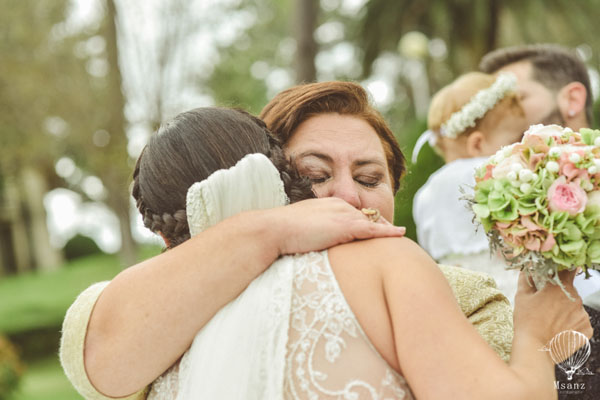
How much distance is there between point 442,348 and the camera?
1.69 m

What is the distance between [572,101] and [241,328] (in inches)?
127

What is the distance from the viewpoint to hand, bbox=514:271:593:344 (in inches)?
76.5

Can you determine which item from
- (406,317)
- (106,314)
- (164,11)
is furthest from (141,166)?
(164,11)

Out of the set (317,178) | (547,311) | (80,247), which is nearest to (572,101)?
(317,178)

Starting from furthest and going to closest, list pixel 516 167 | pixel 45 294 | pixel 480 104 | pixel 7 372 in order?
pixel 45 294
pixel 7 372
pixel 480 104
pixel 516 167

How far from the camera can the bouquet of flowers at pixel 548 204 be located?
197 centimetres

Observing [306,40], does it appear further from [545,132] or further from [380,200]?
[545,132]

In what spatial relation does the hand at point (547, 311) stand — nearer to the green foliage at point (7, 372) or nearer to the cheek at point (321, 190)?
the cheek at point (321, 190)

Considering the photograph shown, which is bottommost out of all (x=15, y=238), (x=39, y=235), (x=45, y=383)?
(x=15, y=238)

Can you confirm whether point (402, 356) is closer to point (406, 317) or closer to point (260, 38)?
point (406, 317)

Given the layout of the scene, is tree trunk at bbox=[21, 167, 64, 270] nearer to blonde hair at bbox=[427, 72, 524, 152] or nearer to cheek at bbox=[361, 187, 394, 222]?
blonde hair at bbox=[427, 72, 524, 152]

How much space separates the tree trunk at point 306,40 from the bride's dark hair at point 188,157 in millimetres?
5323

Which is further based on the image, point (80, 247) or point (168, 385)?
point (80, 247)

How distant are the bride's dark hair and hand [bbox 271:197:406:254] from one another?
0.58 ft
